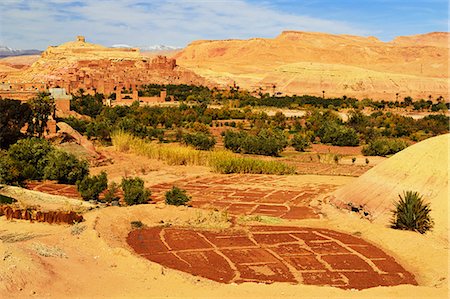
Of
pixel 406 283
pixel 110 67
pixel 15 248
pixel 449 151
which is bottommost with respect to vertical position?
pixel 406 283

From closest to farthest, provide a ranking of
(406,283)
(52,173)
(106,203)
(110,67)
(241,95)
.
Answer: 1. (406,283)
2. (106,203)
3. (52,173)
4. (241,95)
5. (110,67)

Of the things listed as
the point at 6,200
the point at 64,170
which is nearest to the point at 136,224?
the point at 6,200

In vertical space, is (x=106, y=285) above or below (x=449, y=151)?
below

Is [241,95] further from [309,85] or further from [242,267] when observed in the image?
[242,267]

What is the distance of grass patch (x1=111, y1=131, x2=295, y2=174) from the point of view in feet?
74.5

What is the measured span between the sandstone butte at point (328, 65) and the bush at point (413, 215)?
68.9m

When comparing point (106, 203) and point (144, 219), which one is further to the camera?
point (106, 203)

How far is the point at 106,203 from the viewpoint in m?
15.9

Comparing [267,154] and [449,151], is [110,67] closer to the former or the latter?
[267,154]

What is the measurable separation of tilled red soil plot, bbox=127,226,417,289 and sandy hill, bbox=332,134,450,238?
1967 millimetres

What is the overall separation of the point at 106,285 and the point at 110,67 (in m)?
80.8

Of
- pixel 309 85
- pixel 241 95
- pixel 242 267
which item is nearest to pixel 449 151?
pixel 242 267

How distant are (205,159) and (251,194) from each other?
→ 6.88m

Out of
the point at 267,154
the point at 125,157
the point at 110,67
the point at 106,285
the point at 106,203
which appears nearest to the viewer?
the point at 106,285
